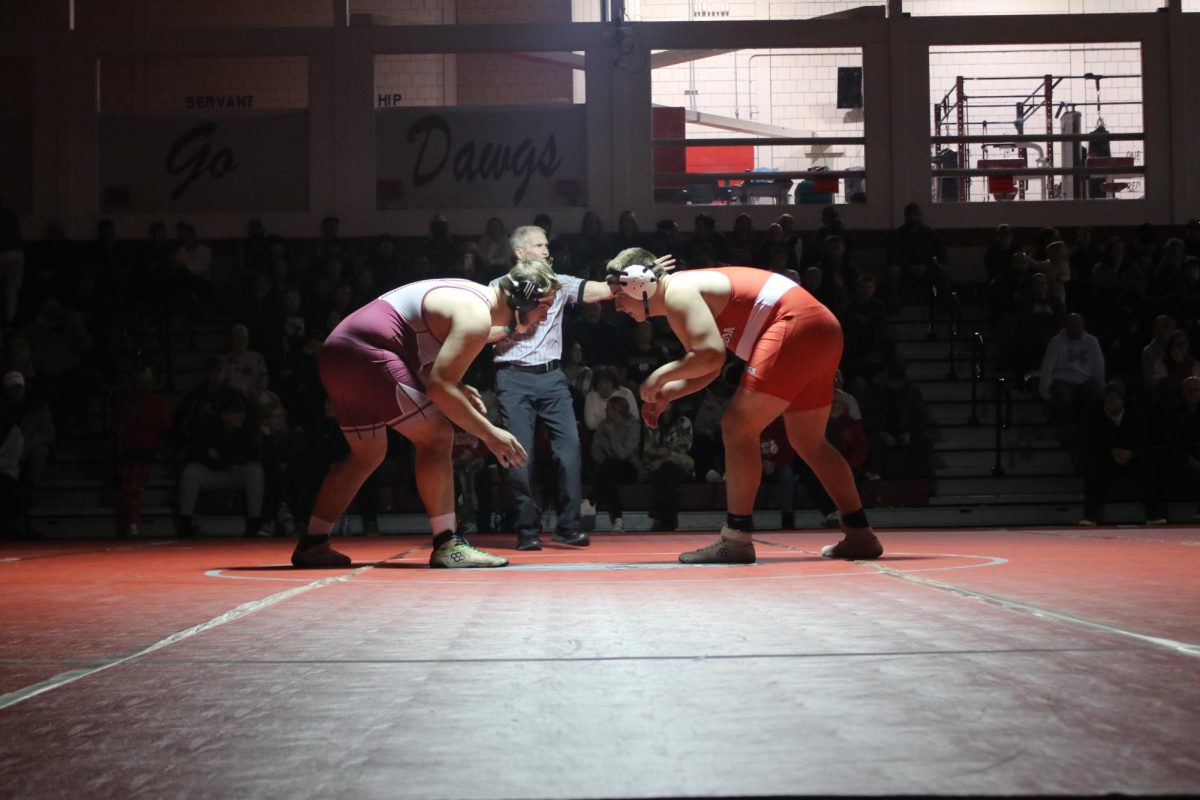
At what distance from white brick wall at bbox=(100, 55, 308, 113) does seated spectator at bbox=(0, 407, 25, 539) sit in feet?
26.5

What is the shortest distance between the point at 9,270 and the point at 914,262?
9.90 metres

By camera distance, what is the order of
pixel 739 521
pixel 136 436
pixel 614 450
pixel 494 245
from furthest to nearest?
pixel 494 245 → pixel 136 436 → pixel 614 450 → pixel 739 521

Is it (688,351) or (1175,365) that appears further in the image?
(1175,365)

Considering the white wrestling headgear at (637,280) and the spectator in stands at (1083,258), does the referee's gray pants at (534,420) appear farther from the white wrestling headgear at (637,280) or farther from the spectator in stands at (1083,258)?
the spectator in stands at (1083,258)

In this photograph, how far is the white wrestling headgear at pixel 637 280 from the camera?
5.87 metres

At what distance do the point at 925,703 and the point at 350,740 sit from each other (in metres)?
0.98

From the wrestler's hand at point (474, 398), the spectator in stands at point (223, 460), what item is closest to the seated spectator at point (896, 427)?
the spectator in stands at point (223, 460)

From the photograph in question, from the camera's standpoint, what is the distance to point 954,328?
1488cm

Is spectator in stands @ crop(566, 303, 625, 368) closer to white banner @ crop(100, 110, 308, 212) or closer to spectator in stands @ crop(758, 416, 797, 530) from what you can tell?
spectator in stands @ crop(758, 416, 797, 530)

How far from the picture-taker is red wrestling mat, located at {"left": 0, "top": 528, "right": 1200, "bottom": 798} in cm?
193

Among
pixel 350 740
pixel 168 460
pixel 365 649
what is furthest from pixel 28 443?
pixel 350 740

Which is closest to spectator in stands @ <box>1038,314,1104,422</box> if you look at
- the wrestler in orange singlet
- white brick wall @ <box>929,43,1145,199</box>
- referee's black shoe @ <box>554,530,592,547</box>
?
referee's black shoe @ <box>554,530,592,547</box>

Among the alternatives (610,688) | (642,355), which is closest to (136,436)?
(642,355)

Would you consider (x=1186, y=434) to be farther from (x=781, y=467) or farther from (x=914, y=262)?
(x=914, y=262)
